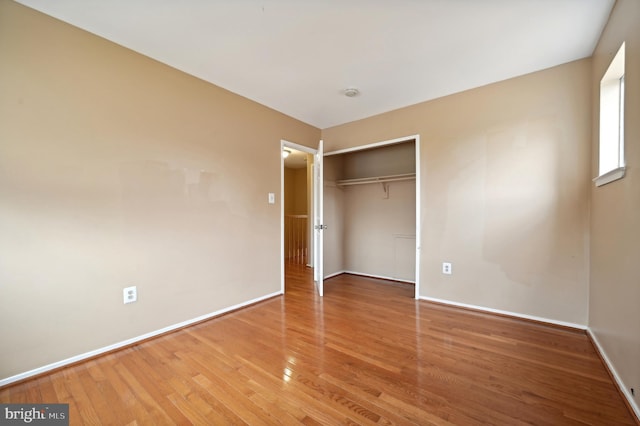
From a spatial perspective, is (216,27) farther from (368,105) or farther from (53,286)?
(53,286)

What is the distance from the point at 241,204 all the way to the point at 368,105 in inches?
77.8

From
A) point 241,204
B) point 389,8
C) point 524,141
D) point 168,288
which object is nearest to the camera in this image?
point 389,8

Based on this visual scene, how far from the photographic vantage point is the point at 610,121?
1.96 metres

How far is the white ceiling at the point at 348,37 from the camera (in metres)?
1.70

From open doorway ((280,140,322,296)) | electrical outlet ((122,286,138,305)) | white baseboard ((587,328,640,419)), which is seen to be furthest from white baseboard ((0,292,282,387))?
white baseboard ((587,328,640,419))

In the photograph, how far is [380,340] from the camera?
84.0 inches

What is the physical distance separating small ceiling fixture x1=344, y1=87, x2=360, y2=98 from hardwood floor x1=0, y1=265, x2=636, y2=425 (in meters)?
2.43

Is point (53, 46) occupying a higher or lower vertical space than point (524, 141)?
higher

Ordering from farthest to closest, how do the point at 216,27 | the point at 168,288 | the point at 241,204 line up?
the point at 241,204, the point at 168,288, the point at 216,27

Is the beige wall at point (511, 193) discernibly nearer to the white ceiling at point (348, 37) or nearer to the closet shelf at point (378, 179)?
the white ceiling at point (348, 37)

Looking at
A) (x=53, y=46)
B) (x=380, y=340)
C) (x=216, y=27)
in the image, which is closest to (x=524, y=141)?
(x=380, y=340)

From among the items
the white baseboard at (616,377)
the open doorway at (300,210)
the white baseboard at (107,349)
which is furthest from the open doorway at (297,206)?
the white baseboard at (616,377)

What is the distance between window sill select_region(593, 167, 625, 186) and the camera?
1.52 meters

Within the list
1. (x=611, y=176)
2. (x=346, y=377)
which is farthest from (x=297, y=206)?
(x=611, y=176)
